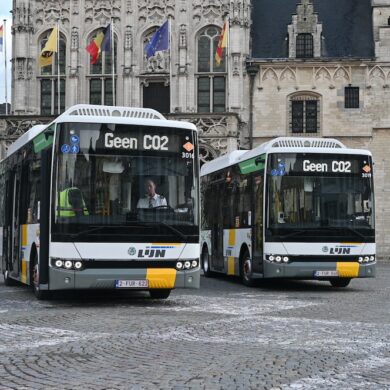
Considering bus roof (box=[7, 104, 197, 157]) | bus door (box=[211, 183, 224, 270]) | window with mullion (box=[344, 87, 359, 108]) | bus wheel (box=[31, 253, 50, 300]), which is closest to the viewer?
bus roof (box=[7, 104, 197, 157])

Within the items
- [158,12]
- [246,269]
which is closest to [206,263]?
[246,269]

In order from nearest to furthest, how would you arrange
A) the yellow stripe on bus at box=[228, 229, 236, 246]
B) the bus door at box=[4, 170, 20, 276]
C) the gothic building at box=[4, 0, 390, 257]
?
1. the bus door at box=[4, 170, 20, 276]
2. the yellow stripe on bus at box=[228, 229, 236, 246]
3. the gothic building at box=[4, 0, 390, 257]

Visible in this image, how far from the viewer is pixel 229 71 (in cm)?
3700

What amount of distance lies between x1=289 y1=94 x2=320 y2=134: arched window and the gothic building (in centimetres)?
5

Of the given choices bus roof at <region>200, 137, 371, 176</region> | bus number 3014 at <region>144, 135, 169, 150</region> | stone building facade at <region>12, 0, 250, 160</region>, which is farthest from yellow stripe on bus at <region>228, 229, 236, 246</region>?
stone building facade at <region>12, 0, 250, 160</region>

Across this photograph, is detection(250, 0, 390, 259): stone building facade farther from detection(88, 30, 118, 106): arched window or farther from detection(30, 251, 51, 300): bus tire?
detection(30, 251, 51, 300): bus tire

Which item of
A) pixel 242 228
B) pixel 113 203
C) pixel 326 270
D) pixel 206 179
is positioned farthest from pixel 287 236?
pixel 206 179

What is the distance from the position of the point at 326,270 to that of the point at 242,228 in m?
2.77

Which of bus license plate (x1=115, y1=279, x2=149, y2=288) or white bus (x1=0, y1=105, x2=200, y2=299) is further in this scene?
bus license plate (x1=115, y1=279, x2=149, y2=288)

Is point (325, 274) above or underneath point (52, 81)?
Answer: underneath

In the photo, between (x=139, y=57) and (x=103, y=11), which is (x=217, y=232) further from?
(x=103, y=11)

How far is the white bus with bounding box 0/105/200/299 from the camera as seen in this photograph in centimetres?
1308

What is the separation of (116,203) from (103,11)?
87.0ft

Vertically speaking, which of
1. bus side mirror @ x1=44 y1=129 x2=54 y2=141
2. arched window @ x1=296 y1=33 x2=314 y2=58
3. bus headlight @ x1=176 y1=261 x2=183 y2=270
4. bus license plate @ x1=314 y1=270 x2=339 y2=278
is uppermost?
arched window @ x1=296 y1=33 x2=314 y2=58
